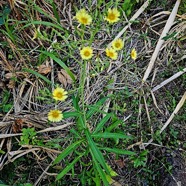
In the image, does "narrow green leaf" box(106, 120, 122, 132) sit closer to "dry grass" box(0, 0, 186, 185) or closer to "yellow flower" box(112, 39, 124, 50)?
"dry grass" box(0, 0, 186, 185)

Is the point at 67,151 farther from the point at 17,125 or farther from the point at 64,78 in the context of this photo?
the point at 64,78

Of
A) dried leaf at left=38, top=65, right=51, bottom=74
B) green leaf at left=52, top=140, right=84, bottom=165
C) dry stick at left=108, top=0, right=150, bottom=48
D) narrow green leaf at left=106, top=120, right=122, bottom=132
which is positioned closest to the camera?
green leaf at left=52, top=140, right=84, bottom=165

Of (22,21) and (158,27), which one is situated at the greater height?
(22,21)

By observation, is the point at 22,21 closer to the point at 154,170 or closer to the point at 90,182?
the point at 90,182

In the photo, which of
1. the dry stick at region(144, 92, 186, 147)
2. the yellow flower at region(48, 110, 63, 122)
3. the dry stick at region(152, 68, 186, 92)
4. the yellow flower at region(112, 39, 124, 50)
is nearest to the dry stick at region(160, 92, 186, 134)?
the dry stick at region(144, 92, 186, 147)

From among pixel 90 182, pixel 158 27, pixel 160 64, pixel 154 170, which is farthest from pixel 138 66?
pixel 90 182

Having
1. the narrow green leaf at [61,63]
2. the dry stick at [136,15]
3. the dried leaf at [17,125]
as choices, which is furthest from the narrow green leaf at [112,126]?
the dry stick at [136,15]

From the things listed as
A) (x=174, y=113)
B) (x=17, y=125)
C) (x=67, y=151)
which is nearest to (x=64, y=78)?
(x=17, y=125)

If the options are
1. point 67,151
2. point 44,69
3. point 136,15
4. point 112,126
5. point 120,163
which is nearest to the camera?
point 67,151
